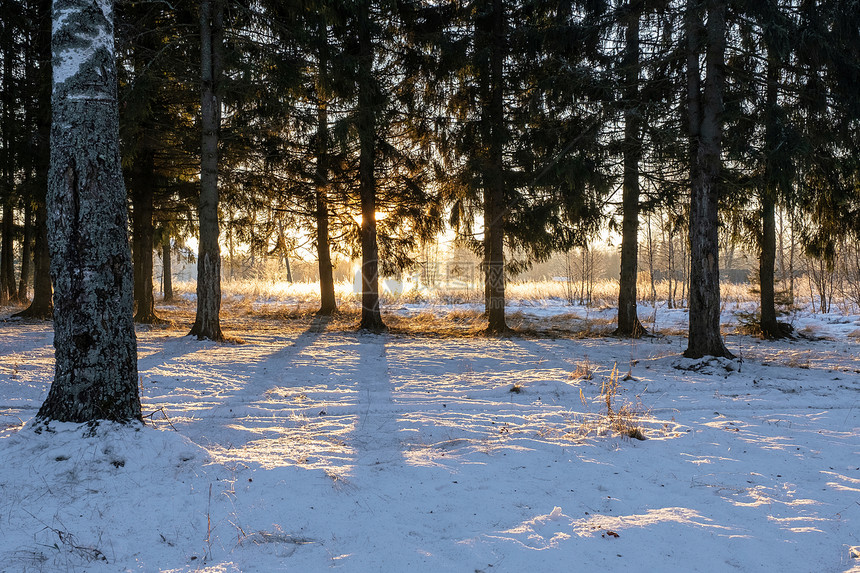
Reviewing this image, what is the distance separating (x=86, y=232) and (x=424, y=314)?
14.3 metres

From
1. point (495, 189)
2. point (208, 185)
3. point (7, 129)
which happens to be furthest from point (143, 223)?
point (495, 189)

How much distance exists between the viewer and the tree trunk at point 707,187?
758 cm

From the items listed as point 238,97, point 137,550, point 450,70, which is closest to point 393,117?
point 450,70

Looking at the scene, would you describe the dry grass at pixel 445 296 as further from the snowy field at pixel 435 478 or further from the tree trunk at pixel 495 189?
the snowy field at pixel 435 478

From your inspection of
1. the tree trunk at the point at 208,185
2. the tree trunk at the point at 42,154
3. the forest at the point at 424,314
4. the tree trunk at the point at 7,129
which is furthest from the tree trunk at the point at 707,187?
the tree trunk at the point at 7,129

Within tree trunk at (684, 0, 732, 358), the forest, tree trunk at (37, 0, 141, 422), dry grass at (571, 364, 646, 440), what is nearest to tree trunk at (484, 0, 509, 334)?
the forest

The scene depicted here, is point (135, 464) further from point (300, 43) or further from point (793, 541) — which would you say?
point (300, 43)

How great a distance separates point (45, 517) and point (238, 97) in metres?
10.2

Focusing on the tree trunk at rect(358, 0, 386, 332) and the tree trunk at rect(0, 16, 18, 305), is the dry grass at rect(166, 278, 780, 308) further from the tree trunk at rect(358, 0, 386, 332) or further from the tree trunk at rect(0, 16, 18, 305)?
the tree trunk at rect(0, 16, 18, 305)

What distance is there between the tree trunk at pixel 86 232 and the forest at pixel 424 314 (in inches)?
0.7

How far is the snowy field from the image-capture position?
7.37 feet

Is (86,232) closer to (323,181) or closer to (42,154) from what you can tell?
(323,181)

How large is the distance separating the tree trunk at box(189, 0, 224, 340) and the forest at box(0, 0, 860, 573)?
0.06 metres

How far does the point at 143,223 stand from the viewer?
12.1m
